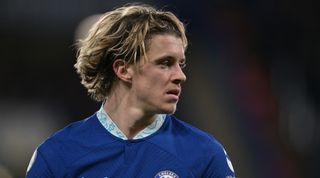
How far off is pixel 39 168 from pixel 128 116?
49 centimetres

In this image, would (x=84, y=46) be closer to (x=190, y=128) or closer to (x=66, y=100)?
(x=190, y=128)

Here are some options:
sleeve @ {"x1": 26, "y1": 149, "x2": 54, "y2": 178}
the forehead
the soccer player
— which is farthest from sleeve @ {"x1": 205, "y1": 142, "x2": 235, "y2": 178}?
sleeve @ {"x1": 26, "y1": 149, "x2": 54, "y2": 178}

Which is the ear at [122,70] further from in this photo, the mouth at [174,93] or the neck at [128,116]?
the mouth at [174,93]

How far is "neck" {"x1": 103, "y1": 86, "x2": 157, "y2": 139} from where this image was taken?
3396 millimetres

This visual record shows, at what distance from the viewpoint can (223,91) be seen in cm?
836

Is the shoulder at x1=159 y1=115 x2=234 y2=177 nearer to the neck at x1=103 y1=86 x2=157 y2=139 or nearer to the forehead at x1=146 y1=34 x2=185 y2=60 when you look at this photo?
the neck at x1=103 y1=86 x2=157 y2=139

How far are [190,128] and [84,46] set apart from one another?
73 cm

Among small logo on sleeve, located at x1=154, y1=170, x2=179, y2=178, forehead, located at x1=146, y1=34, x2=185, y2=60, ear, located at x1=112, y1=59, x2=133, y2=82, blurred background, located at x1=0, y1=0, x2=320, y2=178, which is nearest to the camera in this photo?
small logo on sleeve, located at x1=154, y1=170, x2=179, y2=178

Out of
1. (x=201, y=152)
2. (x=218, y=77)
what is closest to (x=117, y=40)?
(x=201, y=152)

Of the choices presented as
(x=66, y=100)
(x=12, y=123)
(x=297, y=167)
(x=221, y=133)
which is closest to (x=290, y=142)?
(x=297, y=167)

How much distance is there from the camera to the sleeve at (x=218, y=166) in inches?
128

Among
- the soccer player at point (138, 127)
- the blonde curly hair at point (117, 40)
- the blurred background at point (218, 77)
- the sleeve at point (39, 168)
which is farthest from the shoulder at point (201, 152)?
Answer: the blurred background at point (218, 77)

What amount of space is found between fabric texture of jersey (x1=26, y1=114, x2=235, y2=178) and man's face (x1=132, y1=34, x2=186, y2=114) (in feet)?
0.59

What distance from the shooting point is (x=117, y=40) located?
352 cm
